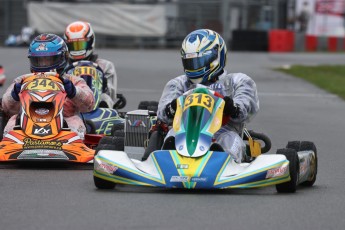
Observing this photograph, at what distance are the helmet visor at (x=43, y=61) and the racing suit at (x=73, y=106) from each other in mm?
197

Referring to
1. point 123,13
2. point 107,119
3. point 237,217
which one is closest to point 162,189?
point 237,217

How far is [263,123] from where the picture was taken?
15914 mm

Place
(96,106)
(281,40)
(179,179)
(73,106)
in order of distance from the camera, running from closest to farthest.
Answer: (179,179), (73,106), (96,106), (281,40)

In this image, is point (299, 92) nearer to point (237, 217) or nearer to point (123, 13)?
point (237, 217)

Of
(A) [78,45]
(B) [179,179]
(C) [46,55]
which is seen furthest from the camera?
(A) [78,45]

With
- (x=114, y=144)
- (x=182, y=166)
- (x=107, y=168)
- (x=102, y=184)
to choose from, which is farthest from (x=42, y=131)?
(x=182, y=166)

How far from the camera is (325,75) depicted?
2717cm

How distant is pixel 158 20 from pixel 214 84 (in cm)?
3196

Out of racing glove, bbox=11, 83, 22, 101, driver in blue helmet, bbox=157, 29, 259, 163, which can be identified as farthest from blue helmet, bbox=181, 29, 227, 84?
racing glove, bbox=11, 83, 22, 101

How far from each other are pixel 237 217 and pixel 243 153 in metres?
1.94

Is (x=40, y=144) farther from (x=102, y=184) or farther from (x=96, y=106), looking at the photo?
(x=96, y=106)

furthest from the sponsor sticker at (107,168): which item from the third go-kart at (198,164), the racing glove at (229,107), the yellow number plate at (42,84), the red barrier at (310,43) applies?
the red barrier at (310,43)

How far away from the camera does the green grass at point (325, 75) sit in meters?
23.3

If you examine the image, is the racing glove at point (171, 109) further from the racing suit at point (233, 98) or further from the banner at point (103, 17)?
the banner at point (103, 17)
